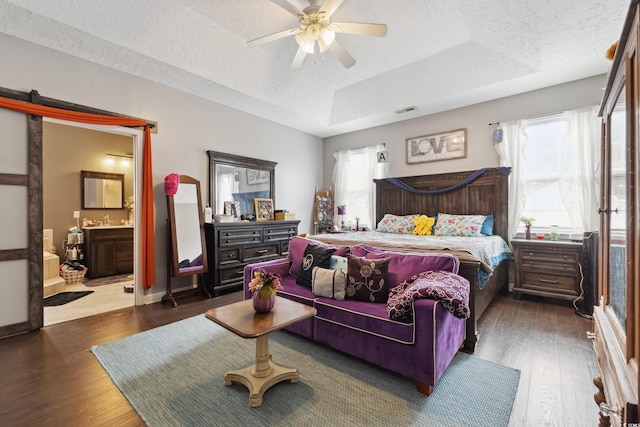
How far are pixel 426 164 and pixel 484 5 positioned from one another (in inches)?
100

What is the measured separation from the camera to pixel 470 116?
4.50 metres

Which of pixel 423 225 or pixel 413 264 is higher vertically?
pixel 423 225

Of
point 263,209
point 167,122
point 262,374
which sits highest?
point 167,122

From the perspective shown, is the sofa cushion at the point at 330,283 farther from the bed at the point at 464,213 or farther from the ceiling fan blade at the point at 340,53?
the ceiling fan blade at the point at 340,53

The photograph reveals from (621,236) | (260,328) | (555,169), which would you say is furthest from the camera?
(555,169)

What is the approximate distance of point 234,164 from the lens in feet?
15.3

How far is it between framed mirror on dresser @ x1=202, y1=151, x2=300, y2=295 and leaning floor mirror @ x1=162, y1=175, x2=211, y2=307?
14 centimetres

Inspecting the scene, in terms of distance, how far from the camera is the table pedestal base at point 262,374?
1814mm

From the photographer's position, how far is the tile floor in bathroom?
319 cm

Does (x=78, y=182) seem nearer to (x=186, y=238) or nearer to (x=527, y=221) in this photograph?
(x=186, y=238)

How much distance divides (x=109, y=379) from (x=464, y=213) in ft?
15.5

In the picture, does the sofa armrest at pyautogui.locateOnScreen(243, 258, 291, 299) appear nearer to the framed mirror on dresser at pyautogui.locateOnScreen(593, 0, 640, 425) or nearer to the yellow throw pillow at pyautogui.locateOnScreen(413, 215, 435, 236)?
the yellow throw pillow at pyautogui.locateOnScreen(413, 215, 435, 236)

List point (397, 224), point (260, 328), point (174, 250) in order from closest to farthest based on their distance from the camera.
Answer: point (260, 328) < point (174, 250) < point (397, 224)

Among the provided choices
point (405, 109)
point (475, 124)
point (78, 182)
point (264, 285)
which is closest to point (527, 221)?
point (475, 124)
